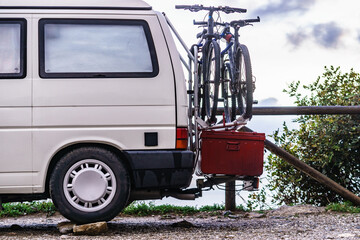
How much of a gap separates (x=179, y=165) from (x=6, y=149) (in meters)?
1.78

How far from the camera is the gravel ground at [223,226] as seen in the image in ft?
20.6

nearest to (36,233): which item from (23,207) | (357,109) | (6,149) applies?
(6,149)

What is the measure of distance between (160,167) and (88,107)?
97 centimetres

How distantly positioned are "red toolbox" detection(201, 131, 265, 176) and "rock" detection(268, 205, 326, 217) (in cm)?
190

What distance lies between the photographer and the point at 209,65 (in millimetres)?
7367

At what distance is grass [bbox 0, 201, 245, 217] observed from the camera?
862 cm

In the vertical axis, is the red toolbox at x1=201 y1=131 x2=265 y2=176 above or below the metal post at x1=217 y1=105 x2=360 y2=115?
below

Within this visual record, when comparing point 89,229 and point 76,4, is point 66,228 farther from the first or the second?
point 76,4

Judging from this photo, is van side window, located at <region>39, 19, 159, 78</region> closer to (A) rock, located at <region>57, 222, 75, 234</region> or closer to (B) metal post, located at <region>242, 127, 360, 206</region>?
(A) rock, located at <region>57, 222, 75, 234</region>

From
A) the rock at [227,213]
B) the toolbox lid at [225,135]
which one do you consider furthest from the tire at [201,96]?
the rock at [227,213]

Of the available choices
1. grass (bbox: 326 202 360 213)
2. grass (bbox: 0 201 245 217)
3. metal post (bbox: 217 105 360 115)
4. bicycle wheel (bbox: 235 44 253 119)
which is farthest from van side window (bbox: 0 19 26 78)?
grass (bbox: 326 202 360 213)

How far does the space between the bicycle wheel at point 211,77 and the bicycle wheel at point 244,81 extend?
28 cm

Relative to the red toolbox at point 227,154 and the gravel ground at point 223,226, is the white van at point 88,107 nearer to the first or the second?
the red toolbox at point 227,154

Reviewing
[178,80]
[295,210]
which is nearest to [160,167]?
[178,80]
